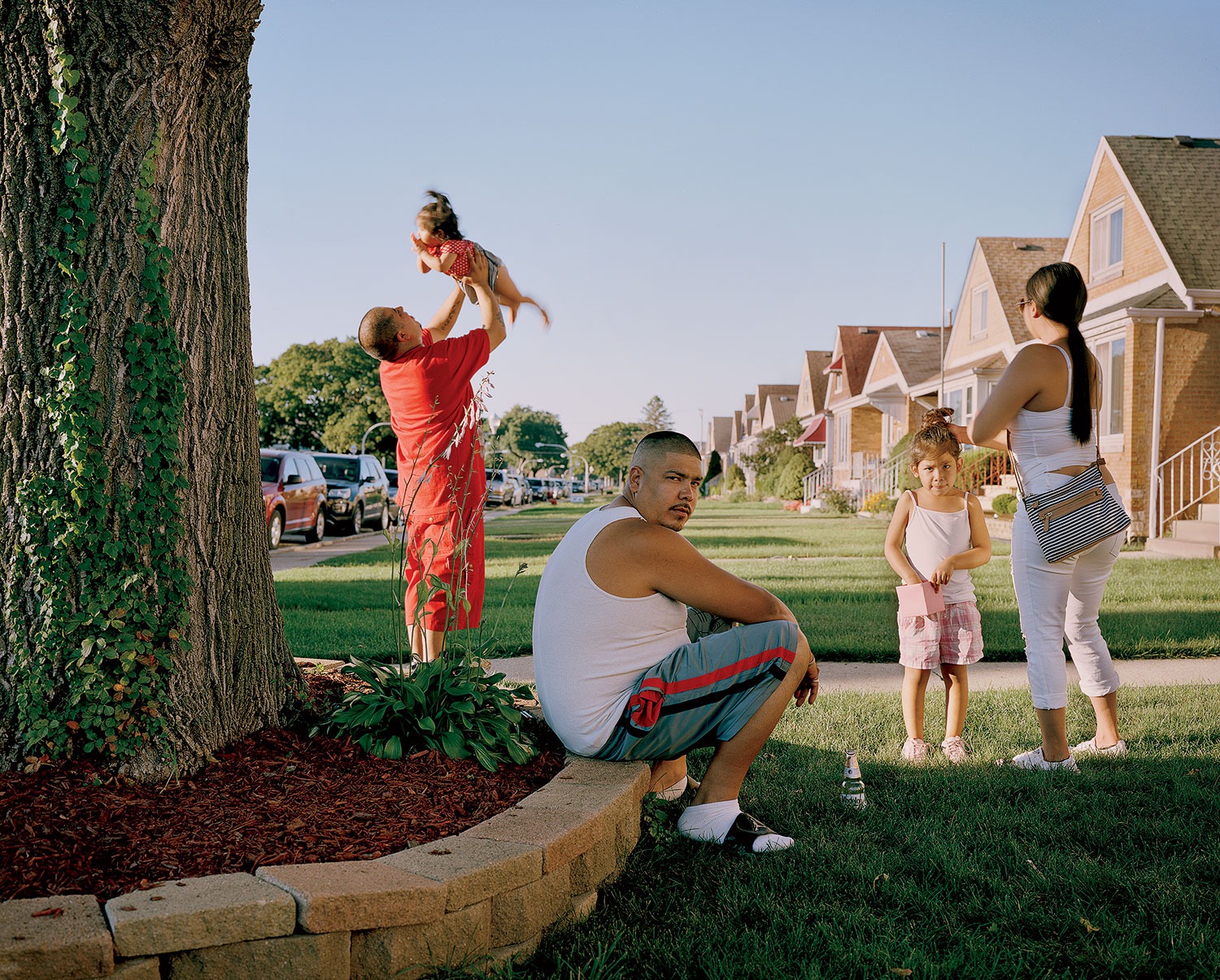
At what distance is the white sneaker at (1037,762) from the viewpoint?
13.3ft

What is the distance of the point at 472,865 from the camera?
244 cm

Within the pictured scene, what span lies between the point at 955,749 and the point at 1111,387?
50.4 feet

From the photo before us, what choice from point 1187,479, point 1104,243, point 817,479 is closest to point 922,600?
point 1187,479

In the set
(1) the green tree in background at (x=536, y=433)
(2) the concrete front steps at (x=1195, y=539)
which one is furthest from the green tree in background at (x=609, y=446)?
(2) the concrete front steps at (x=1195, y=539)

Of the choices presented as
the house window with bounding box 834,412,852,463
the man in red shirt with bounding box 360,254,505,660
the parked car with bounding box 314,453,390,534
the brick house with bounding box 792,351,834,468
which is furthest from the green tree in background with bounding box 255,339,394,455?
the man in red shirt with bounding box 360,254,505,660

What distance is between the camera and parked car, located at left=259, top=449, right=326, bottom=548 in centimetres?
1634

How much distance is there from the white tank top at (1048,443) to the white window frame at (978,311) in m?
23.6

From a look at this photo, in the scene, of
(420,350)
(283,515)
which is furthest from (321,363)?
(420,350)

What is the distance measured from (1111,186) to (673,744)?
19.5m

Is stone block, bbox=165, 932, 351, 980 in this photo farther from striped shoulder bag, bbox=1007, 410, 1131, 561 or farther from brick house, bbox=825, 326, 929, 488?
brick house, bbox=825, 326, 929, 488

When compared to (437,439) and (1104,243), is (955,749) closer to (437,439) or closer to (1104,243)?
(437,439)

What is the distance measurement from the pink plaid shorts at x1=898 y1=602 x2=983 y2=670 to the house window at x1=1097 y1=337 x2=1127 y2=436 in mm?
14383

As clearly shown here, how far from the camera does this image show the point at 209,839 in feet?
8.64

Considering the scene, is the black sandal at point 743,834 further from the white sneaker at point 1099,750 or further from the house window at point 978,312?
the house window at point 978,312
